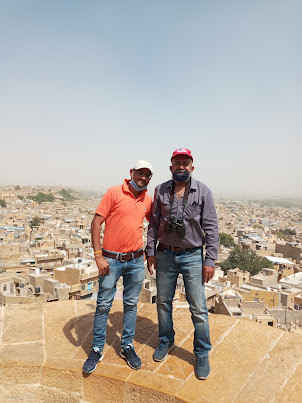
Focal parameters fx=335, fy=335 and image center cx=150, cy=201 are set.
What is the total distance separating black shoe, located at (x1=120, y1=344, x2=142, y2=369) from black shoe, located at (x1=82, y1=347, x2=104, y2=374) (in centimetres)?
15

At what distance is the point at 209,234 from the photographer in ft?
7.19

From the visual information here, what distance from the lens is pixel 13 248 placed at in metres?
24.6

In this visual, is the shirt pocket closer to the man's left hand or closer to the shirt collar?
the shirt collar

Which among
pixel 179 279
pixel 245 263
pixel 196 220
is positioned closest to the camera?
pixel 196 220

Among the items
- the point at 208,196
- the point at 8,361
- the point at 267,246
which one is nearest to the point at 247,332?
the point at 208,196

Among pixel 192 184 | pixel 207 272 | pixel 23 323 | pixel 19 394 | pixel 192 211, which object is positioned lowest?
pixel 19 394

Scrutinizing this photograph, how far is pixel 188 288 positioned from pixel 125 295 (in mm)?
445

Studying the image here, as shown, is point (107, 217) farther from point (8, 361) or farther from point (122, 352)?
point (8, 361)

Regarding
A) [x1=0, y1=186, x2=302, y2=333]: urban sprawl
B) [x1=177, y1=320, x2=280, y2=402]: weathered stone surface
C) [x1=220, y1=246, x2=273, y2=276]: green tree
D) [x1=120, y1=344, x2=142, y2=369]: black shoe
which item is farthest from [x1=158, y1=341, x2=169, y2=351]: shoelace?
[x1=220, y1=246, x2=273, y2=276]: green tree

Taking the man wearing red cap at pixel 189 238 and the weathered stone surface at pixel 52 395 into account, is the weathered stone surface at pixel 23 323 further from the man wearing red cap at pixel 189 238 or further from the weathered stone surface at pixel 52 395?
the man wearing red cap at pixel 189 238

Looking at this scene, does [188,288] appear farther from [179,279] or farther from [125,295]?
[179,279]

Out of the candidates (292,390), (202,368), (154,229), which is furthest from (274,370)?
(154,229)

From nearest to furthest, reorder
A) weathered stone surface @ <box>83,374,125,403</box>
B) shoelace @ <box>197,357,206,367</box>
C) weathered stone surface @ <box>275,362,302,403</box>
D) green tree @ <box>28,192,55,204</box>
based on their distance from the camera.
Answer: weathered stone surface @ <box>275,362,302,403</box>, weathered stone surface @ <box>83,374,125,403</box>, shoelace @ <box>197,357,206,367</box>, green tree @ <box>28,192,55,204</box>

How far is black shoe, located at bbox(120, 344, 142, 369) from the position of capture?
213cm
